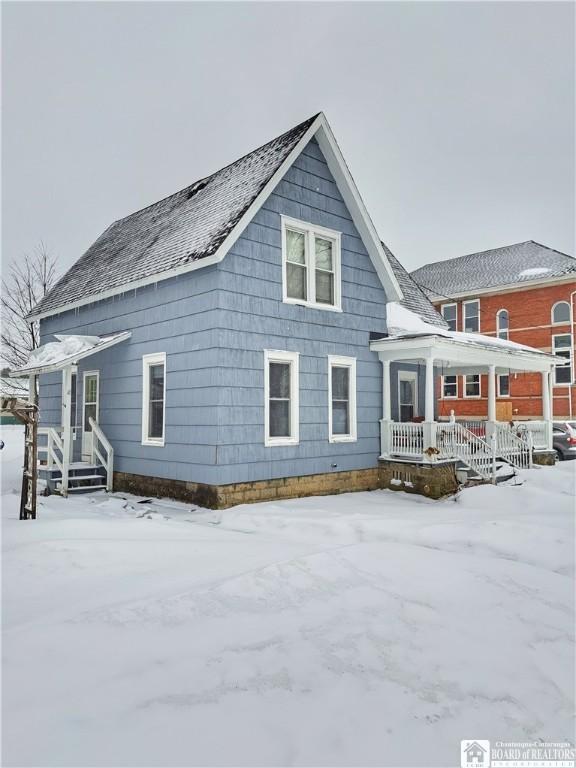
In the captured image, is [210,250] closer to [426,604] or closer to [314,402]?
[314,402]

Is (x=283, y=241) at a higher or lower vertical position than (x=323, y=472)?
higher

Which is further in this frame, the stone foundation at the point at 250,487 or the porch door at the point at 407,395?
the porch door at the point at 407,395

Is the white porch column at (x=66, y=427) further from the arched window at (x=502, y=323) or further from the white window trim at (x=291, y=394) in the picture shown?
the arched window at (x=502, y=323)

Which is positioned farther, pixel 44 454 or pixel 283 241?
pixel 44 454

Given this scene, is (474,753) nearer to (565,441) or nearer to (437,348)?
(437,348)

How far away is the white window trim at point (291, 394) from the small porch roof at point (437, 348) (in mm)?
2765

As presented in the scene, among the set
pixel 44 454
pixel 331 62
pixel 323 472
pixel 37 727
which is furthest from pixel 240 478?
pixel 331 62

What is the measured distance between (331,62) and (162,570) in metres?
103

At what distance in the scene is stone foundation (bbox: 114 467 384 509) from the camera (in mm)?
10039

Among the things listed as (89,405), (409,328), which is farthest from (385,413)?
(89,405)

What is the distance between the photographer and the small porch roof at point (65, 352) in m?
11.5

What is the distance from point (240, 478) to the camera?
1023cm

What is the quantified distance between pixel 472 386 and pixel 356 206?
76.4 feet

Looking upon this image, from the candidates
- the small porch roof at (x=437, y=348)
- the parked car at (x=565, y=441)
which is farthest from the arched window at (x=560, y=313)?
the small porch roof at (x=437, y=348)
